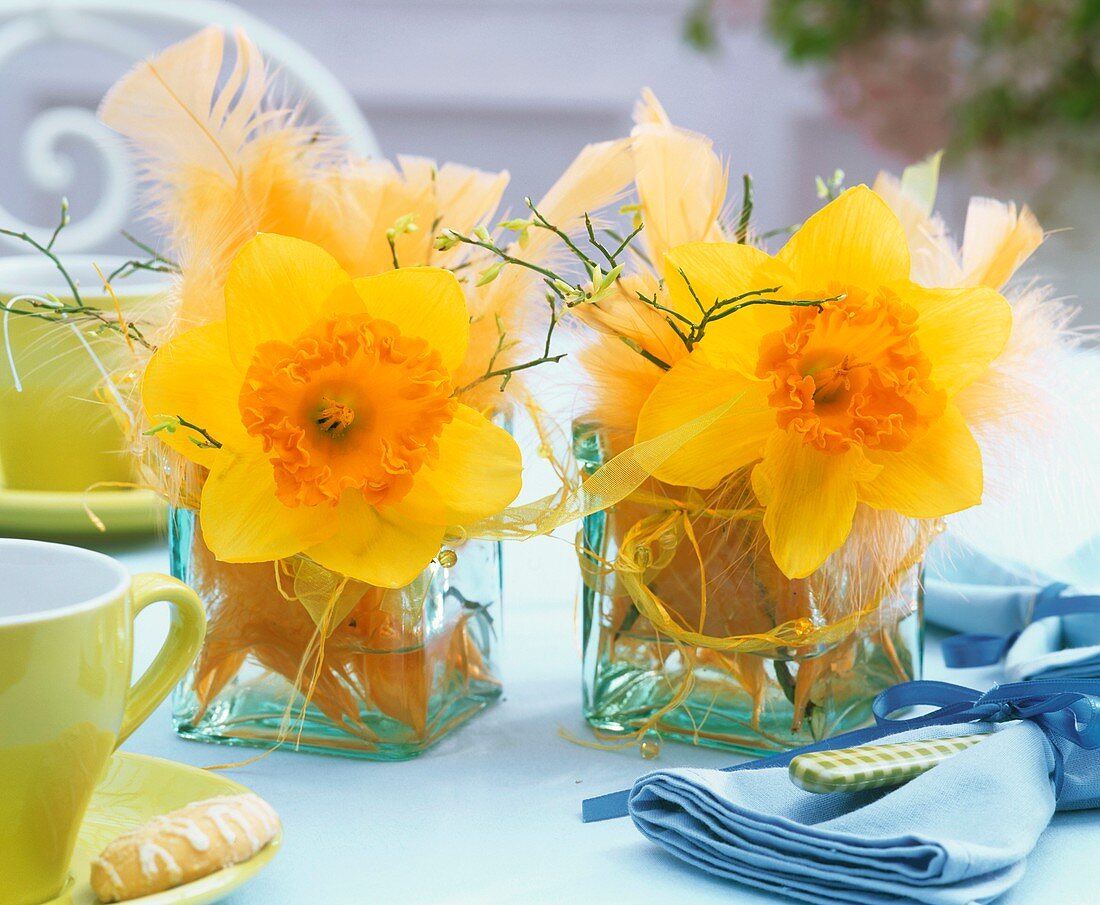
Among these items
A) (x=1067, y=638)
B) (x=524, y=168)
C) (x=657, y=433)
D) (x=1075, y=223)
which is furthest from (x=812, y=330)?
(x=524, y=168)

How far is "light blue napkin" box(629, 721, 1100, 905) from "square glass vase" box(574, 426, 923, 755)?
80mm

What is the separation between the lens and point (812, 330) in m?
Result: 0.48

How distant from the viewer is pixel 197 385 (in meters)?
0.50

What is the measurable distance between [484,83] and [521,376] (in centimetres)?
201

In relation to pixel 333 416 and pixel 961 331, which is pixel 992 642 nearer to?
pixel 961 331

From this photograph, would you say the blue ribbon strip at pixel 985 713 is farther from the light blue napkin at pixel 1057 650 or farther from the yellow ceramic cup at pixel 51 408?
the yellow ceramic cup at pixel 51 408

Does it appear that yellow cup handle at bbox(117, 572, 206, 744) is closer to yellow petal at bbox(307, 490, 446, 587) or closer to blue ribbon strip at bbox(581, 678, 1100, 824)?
yellow petal at bbox(307, 490, 446, 587)

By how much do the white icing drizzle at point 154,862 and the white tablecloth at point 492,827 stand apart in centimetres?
4

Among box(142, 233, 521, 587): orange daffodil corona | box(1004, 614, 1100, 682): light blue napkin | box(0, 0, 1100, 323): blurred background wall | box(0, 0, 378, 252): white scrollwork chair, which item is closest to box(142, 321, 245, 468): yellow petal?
box(142, 233, 521, 587): orange daffodil corona

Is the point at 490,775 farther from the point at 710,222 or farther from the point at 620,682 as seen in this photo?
the point at 710,222

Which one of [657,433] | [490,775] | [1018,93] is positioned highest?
[1018,93]

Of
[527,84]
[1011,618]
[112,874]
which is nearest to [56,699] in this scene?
[112,874]

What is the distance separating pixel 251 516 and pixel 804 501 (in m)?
0.20

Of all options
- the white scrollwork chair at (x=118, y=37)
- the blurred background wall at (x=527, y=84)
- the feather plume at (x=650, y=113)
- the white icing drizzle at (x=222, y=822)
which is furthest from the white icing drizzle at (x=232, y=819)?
the blurred background wall at (x=527, y=84)
